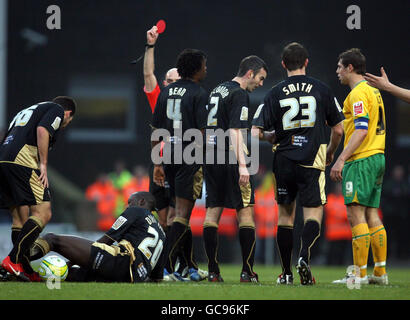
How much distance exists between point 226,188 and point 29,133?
6.39ft

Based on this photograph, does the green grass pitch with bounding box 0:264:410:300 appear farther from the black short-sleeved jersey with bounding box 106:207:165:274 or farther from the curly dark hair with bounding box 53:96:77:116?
the curly dark hair with bounding box 53:96:77:116

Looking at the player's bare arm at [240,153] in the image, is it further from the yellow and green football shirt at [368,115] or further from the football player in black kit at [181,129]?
the yellow and green football shirt at [368,115]

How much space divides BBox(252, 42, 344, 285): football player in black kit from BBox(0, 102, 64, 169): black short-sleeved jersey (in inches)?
74.8

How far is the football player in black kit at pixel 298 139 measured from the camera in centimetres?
624

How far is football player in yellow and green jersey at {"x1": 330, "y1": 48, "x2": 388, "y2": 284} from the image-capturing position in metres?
6.66

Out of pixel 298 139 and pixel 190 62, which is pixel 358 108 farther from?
pixel 190 62

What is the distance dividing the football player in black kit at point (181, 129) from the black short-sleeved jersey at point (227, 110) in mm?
104

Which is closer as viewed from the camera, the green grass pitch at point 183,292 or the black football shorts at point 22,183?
the green grass pitch at point 183,292

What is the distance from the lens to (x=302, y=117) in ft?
20.7

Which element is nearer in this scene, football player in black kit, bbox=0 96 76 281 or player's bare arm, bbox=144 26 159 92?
football player in black kit, bbox=0 96 76 281

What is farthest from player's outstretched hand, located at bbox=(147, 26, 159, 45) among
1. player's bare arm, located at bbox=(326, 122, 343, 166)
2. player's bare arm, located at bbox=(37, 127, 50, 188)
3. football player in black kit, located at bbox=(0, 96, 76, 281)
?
player's bare arm, located at bbox=(326, 122, 343, 166)

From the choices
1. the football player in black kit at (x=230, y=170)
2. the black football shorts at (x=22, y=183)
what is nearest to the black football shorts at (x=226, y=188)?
the football player in black kit at (x=230, y=170)
